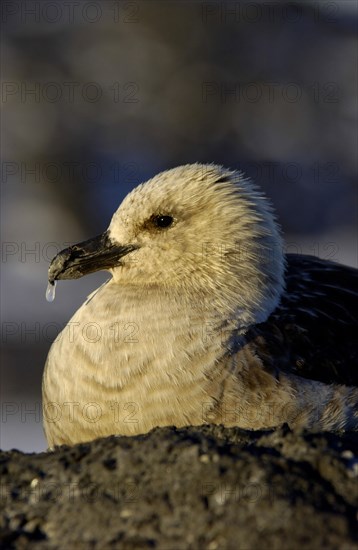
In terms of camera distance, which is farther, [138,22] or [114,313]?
[138,22]

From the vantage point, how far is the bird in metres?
5.50

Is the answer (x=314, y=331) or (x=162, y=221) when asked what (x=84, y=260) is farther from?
(x=314, y=331)

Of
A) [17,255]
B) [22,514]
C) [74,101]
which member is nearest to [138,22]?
[74,101]

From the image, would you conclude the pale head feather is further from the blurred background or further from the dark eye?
the blurred background

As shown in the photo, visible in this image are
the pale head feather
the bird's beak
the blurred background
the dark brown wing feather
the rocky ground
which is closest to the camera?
the rocky ground

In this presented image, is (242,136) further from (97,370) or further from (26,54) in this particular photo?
(97,370)

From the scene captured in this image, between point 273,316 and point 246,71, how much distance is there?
1320 centimetres

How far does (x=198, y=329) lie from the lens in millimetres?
5734

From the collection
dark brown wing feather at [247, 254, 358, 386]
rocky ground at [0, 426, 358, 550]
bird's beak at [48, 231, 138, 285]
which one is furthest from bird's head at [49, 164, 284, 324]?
rocky ground at [0, 426, 358, 550]

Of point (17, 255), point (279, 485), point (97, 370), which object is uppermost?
point (279, 485)

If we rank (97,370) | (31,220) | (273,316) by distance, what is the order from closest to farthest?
(97,370)
(273,316)
(31,220)

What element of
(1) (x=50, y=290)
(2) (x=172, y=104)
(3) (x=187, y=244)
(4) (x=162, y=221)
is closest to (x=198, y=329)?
(3) (x=187, y=244)

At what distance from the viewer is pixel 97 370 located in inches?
223

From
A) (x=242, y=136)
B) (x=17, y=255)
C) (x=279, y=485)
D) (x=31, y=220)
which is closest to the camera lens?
(x=279, y=485)
